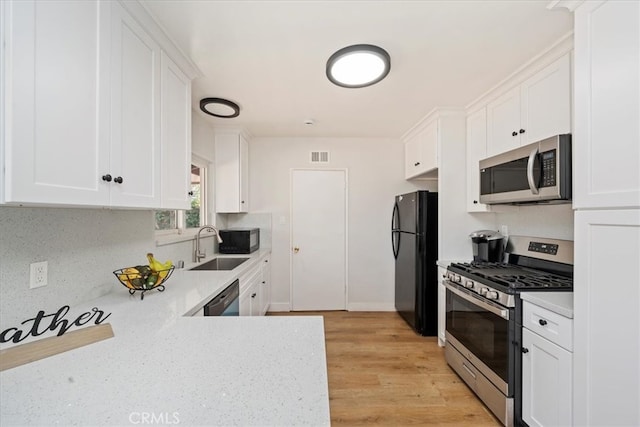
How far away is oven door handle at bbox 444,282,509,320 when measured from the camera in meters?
1.72

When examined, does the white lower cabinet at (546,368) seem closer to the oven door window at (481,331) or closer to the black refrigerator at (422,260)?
the oven door window at (481,331)

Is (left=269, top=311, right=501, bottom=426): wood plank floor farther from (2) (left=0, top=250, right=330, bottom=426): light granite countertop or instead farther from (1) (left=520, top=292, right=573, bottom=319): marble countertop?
(2) (left=0, top=250, right=330, bottom=426): light granite countertop

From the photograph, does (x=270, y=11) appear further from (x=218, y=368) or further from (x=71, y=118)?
(x=218, y=368)

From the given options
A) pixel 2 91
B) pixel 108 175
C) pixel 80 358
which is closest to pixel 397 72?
pixel 108 175

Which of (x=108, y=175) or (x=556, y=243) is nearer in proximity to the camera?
(x=108, y=175)

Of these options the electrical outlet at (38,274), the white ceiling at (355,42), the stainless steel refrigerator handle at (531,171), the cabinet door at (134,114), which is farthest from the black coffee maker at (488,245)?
the electrical outlet at (38,274)

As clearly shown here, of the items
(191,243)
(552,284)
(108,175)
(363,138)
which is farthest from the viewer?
(363,138)

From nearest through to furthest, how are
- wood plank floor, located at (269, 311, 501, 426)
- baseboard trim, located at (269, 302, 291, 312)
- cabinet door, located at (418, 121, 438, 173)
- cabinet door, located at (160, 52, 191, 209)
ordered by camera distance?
cabinet door, located at (160, 52, 191, 209) → wood plank floor, located at (269, 311, 501, 426) → cabinet door, located at (418, 121, 438, 173) → baseboard trim, located at (269, 302, 291, 312)

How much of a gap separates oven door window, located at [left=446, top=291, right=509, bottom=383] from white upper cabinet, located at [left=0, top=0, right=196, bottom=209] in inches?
87.0

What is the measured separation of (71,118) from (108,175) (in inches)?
9.4

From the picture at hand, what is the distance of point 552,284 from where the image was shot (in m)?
1.70

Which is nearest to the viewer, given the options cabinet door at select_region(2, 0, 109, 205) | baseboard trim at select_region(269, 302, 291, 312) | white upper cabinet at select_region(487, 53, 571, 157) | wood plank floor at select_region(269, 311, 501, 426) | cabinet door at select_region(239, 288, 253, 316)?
cabinet door at select_region(2, 0, 109, 205)

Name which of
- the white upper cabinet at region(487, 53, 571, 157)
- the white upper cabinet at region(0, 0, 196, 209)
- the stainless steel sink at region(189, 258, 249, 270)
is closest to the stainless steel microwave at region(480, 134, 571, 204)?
the white upper cabinet at region(487, 53, 571, 157)

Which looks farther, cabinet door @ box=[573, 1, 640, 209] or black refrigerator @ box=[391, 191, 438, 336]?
black refrigerator @ box=[391, 191, 438, 336]
